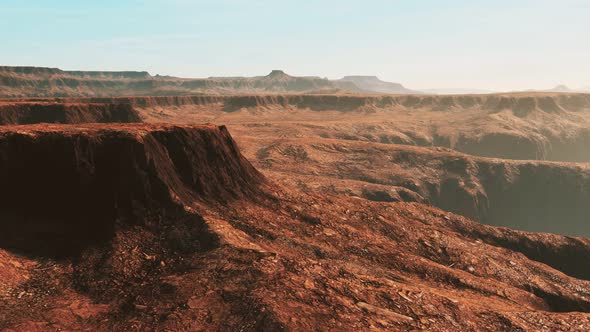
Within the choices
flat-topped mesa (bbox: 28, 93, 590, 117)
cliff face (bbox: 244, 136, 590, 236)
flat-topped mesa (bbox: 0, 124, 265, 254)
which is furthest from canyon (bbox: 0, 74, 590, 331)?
flat-topped mesa (bbox: 28, 93, 590, 117)

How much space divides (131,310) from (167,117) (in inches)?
4146

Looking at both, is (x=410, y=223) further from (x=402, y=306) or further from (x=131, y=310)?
(x=131, y=310)

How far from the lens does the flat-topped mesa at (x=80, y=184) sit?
15164 mm

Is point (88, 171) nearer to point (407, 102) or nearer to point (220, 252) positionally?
point (220, 252)

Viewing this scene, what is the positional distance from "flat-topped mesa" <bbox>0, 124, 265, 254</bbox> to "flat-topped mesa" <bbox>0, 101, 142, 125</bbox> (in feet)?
133

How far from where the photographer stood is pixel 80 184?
16.2m

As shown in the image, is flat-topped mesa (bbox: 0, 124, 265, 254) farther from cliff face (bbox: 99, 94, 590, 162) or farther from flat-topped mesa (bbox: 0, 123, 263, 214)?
cliff face (bbox: 99, 94, 590, 162)

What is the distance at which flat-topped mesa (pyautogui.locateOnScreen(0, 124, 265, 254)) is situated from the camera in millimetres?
15164

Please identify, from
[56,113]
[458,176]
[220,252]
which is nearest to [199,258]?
[220,252]

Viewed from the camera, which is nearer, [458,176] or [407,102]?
[458,176]

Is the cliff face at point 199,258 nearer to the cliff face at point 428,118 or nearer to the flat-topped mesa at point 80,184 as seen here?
the flat-topped mesa at point 80,184

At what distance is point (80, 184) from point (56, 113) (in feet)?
148

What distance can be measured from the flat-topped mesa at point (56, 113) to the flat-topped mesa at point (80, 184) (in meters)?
40.4

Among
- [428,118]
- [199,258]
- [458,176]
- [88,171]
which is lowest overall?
[458,176]
